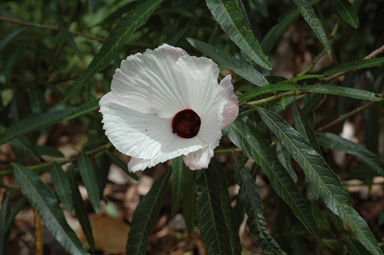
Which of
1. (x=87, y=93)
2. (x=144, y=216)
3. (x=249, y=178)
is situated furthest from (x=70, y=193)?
(x=87, y=93)

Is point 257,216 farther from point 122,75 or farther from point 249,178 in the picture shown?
point 122,75

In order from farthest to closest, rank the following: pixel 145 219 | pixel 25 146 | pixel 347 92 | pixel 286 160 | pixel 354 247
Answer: pixel 25 146
pixel 354 247
pixel 145 219
pixel 286 160
pixel 347 92

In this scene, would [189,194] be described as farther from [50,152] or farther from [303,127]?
[50,152]

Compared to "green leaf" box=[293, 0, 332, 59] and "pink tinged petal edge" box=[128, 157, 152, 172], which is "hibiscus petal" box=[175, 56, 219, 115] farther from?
"green leaf" box=[293, 0, 332, 59]

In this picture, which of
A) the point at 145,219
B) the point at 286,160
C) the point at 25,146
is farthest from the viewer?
the point at 25,146

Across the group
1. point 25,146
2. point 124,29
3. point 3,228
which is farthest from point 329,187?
point 3,228

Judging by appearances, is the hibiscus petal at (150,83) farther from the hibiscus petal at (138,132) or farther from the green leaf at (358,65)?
the green leaf at (358,65)
